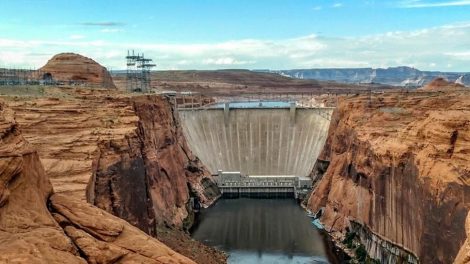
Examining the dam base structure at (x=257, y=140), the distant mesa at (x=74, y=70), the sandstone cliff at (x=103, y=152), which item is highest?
the distant mesa at (x=74, y=70)

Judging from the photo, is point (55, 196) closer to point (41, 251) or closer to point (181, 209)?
point (41, 251)

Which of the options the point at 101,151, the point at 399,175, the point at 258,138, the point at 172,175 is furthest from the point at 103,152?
the point at 258,138

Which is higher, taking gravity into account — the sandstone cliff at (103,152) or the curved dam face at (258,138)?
the sandstone cliff at (103,152)

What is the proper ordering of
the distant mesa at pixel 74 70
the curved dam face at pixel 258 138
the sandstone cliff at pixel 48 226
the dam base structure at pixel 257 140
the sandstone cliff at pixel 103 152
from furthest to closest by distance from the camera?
the curved dam face at pixel 258 138
the dam base structure at pixel 257 140
the distant mesa at pixel 74 70
the sandstone cliff at pixel 103 152
the sandstone cliff at pixel 48 226

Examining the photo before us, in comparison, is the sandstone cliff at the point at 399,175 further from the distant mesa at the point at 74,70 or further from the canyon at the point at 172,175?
the distant mesa at the point at 74,70

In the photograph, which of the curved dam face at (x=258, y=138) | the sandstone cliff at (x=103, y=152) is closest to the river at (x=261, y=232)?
the sandstone cliff at (x=103, y=152)

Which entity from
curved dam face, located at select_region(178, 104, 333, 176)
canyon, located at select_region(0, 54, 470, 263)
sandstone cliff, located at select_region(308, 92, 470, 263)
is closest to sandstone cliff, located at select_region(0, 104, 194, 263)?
canyon, located at select_region(0, 54, 470, 263)

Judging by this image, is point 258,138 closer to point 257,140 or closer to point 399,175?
point 257,140
